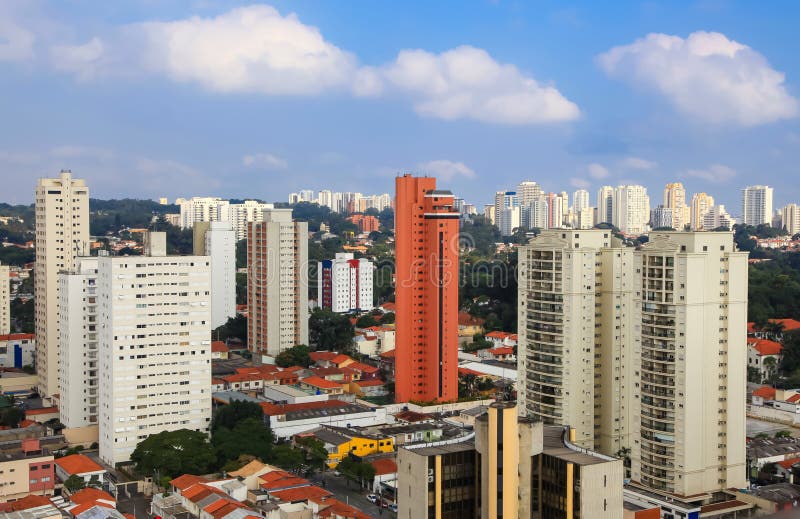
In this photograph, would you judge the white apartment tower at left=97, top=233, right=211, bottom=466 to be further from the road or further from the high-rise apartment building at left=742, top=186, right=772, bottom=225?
the high-rise apartment building at left=742, top=186, right=772, bottom=225

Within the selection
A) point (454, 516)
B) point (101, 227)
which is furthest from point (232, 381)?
point (101, 227)

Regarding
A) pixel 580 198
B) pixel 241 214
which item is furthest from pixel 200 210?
pixel 580 198

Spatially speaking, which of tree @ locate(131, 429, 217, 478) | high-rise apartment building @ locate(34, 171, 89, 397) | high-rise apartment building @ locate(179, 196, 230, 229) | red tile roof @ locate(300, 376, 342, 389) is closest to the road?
tree @ locate(131, 429, 217, 478)

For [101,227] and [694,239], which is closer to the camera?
[694,239]

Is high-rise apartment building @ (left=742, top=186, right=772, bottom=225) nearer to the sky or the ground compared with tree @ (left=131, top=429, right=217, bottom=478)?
nearer to the sky

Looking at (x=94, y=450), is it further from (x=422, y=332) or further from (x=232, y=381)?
(x=422, y=332)
